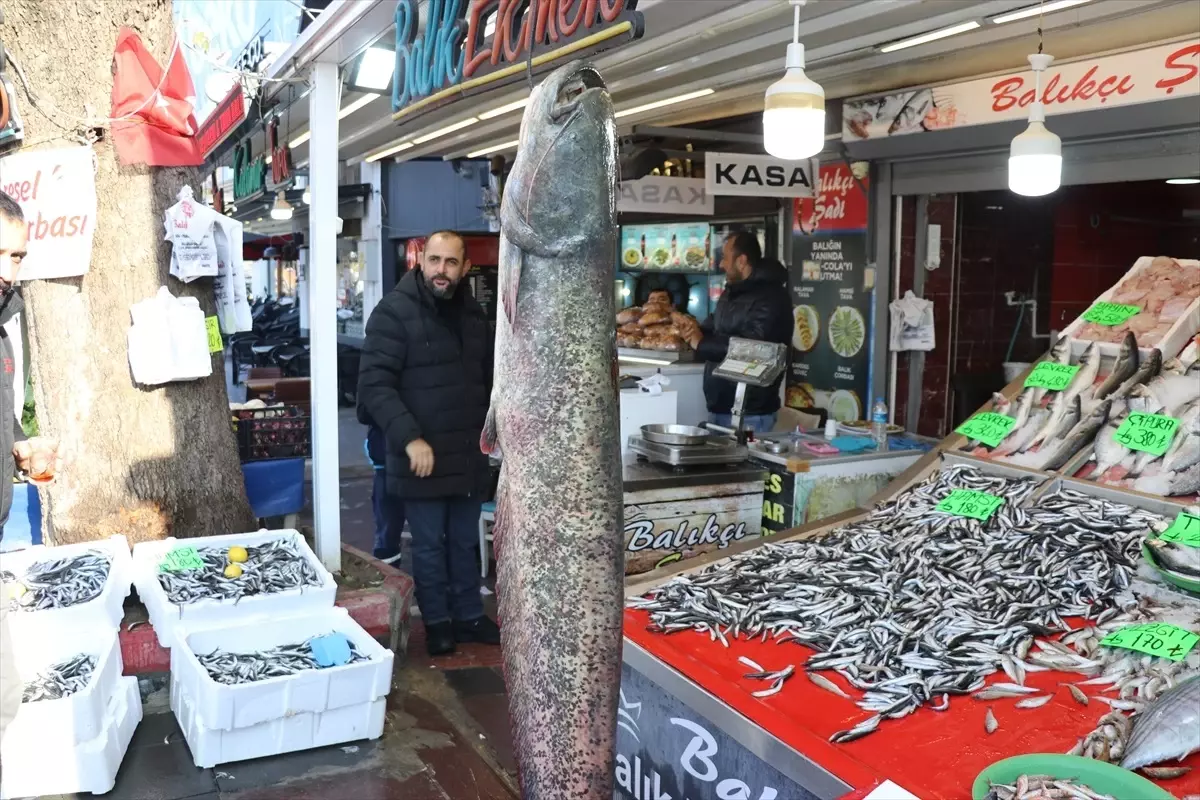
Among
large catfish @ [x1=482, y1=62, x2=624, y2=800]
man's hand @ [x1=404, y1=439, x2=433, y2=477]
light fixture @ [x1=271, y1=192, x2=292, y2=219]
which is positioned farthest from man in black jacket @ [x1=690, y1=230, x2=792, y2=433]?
light fixture @ [x1=271, y1=192, x2=292, y2=219]

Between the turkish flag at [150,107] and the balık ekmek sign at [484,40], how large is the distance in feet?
7.67

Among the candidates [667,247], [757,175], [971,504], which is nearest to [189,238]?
[971,504]

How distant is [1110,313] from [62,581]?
6.46 meters

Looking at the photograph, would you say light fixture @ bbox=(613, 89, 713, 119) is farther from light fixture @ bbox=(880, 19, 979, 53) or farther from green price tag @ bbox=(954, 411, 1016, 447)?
green price tag @ bbox=(954, 411, 1016, 447)

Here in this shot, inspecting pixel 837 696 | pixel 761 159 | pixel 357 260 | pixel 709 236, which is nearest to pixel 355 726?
pixel 837 696

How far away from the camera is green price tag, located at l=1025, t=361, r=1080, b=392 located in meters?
5.74

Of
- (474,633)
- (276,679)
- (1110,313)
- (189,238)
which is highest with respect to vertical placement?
(189,238)

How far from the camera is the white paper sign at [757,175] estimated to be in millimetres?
8789

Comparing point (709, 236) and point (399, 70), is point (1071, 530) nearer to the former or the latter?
point (399, 70)

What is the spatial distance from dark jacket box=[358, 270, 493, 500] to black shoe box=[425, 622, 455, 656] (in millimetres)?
943

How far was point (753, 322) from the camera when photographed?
27.4 feet

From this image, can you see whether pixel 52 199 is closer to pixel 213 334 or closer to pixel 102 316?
pixel 102 316

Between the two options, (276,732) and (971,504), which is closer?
(276,732)

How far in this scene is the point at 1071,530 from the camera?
4.51m
